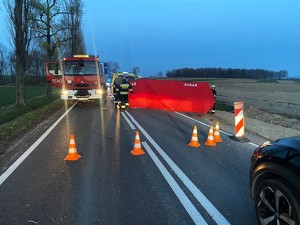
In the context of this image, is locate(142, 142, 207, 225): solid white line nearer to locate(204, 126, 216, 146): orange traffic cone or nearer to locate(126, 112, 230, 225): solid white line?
locate(126, 112, 230, 225): solid white line

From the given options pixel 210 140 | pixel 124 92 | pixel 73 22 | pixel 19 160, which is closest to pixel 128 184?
pixel 19 160

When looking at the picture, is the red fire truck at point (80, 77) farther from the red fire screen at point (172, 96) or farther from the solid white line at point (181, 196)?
the solid white line at point (181, 196)

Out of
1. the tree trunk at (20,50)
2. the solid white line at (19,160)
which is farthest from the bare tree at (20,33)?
the solid white line at (19,160)

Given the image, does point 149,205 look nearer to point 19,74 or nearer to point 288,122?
point 288,122

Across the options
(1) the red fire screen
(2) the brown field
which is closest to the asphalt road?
(1) the red fire screen

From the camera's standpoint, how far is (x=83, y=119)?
15117 millimetres

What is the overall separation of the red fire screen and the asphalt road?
8.24 metres

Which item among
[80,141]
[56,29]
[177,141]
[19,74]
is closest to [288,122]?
[177,141]

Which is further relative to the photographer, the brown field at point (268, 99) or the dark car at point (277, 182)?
the brown field at point (268, 99)

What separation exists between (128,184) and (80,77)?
15.8 m

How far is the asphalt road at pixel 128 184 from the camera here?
4574 mm

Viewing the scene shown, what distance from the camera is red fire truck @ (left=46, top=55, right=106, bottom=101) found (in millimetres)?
20734

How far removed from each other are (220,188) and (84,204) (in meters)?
2.18

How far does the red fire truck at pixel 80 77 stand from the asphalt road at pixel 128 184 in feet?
35.8
